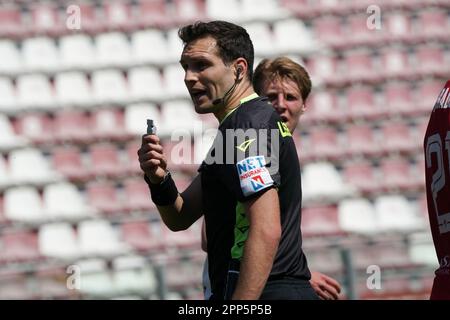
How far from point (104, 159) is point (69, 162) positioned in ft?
1.42

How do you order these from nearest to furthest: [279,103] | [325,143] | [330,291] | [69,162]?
[330,291] → [279,103] → [69,162] → [325,143]

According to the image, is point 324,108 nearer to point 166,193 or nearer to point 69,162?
point 69,162

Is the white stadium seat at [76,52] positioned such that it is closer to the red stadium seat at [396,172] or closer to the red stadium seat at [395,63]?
the red stadium seat at [395,63]

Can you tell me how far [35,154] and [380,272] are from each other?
533 centimetres

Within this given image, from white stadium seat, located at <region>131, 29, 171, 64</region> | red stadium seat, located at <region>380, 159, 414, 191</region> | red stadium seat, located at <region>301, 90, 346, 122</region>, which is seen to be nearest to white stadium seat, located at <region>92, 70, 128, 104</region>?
white stadium seat, located at <region>131, 29, 171, 64</region>

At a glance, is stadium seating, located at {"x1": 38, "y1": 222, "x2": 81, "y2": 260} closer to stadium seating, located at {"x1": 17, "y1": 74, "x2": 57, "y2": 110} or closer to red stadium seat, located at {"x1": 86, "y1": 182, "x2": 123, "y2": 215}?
red stadium seat, located at {"x1": 86, "y1": 182, "x2": 123, "y2": 215}

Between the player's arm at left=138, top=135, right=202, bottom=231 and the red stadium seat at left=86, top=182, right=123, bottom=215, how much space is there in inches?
357

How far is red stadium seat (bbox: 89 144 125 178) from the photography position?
12.6 meters

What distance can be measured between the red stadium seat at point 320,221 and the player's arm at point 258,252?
936 cm

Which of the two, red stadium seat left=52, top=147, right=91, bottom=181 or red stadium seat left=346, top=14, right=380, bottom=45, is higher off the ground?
red stadium seat left=346, top=14, right=380, bottom=45

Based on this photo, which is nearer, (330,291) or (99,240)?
(330,291)

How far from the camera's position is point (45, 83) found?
42.4 ft

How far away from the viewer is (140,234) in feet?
39.3

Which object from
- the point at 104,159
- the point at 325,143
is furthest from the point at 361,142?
the point at 104,159
